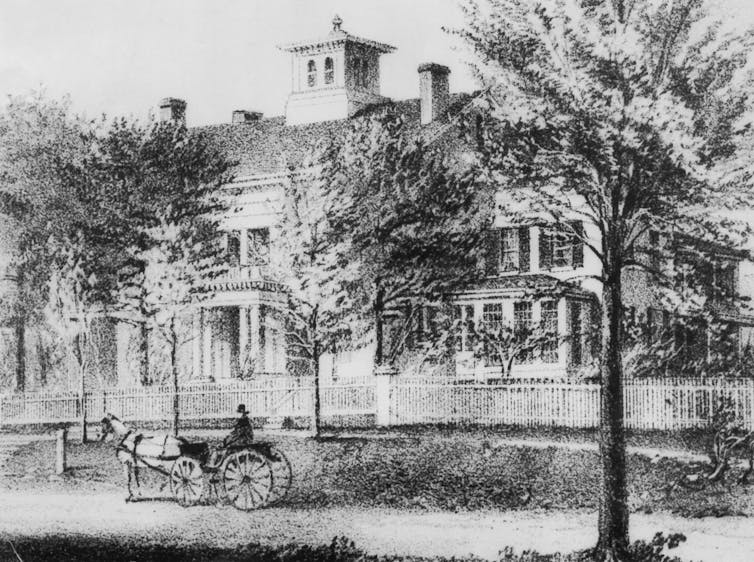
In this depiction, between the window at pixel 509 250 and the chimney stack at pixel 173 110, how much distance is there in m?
3.85

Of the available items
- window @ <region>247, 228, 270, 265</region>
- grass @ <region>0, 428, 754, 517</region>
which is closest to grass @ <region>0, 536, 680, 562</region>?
grass @ <region>0, 428, 754, 517</region>

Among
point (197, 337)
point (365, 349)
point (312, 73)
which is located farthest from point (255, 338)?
point (312, 73)

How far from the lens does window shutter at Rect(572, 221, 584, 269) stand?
9.64 meters

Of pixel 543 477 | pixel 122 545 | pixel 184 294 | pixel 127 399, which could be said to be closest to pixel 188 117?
pixel 184 294

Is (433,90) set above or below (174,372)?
above

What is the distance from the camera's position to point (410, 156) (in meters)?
12.5

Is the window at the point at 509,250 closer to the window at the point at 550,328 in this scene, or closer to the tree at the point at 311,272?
the window at the point at 550,328

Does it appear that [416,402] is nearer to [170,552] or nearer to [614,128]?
[170,552]

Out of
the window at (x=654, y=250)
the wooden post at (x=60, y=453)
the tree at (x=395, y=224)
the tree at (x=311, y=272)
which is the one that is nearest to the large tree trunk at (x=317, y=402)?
the tree at (x=311, y=272)

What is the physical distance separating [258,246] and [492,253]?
2.80 metres

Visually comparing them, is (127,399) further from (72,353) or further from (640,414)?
(640,414)

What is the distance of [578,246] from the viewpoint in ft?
34.9

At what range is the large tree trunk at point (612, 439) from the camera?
30.8ft

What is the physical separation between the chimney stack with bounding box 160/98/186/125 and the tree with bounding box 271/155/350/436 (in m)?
1.57
